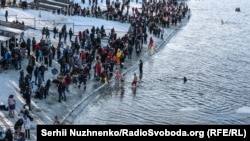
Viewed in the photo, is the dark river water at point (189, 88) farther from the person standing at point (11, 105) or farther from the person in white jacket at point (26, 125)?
the person in white jacket at point (26, 125)

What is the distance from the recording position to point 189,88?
4259cm

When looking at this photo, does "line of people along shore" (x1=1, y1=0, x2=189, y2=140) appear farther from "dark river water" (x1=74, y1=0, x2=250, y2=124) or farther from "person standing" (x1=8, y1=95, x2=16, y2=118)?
"dark river water" (x1=74, y1=0, x2=250, y2=124)

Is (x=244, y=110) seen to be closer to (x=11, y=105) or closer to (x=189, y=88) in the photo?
(x=189, y=88)

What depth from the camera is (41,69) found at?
37.5 metres

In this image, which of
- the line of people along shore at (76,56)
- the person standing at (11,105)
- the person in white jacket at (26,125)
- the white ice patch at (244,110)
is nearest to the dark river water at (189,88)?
the white ice patch at (244,110)

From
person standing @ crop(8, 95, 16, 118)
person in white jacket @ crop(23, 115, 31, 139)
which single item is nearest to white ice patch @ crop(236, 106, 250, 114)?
person standing @ crop(8, 95, 16, 118)

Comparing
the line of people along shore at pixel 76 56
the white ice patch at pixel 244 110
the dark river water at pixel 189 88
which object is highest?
the line of people along shore at pixel 76 56

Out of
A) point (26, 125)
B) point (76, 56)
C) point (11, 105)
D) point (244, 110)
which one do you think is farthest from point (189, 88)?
point (26, 125)

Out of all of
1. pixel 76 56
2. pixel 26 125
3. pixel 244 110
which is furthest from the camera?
pixel 76 56

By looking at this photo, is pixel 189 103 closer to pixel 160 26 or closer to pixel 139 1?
pixel 160 26

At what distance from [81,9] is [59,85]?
28775mm

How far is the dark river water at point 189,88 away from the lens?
3528 cm

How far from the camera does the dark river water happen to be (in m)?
35.3

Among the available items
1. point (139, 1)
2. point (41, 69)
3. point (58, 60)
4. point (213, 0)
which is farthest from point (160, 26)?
point (213, 0)
